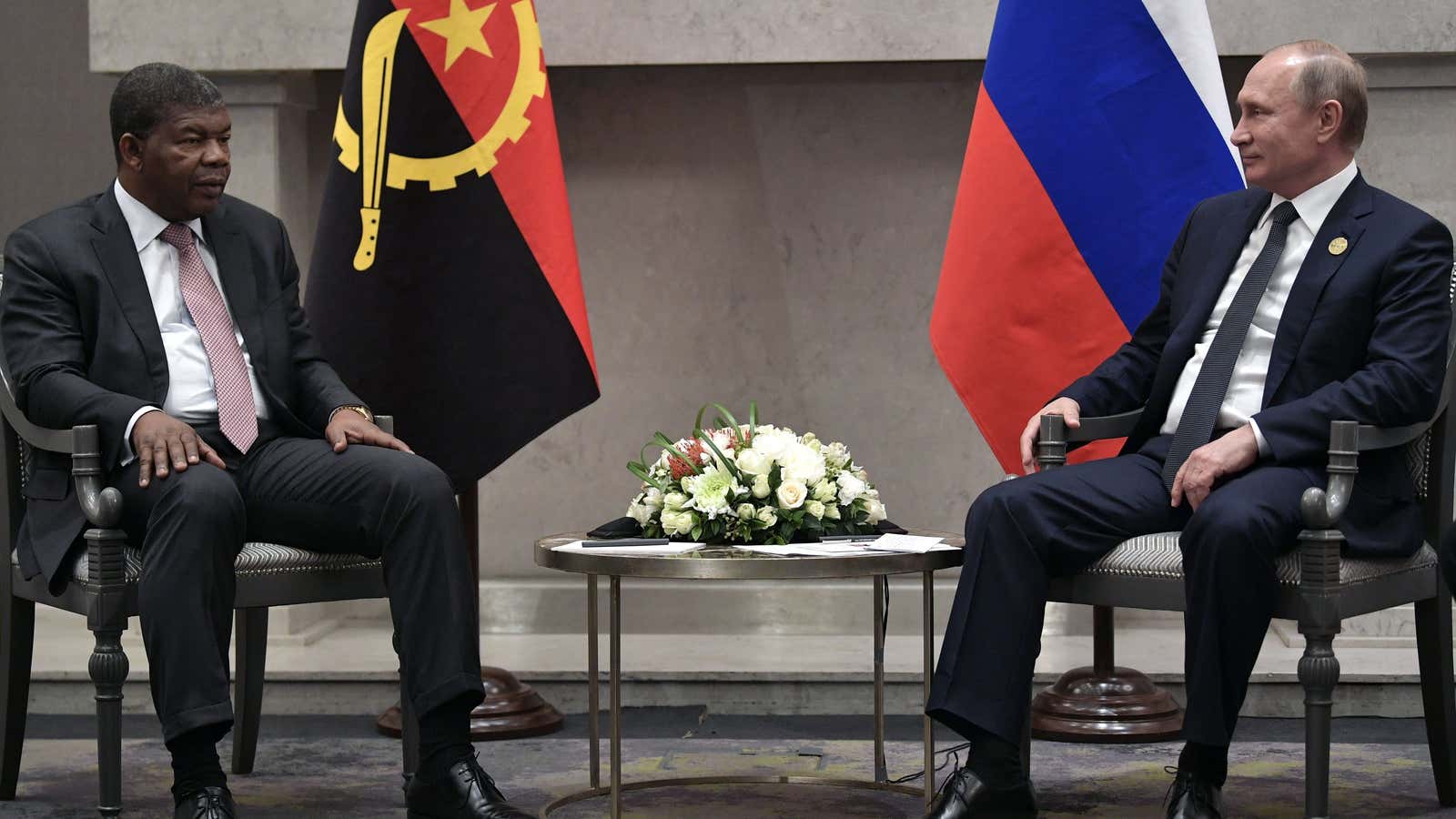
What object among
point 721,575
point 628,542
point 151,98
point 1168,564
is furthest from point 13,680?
point 1168,564

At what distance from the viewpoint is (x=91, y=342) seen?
2.94 metres

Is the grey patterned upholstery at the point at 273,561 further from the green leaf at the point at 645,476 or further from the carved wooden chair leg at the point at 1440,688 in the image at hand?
the carved wooden chair leg at the point at 1440,688

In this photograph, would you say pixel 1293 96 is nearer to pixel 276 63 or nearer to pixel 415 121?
pixel 415 121

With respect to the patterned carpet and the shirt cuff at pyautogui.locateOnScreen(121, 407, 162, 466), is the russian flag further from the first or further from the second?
the shirt cuff at pyautogui.locateOnScreen(121, 407, 162, 466)

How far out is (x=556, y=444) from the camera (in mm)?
4832

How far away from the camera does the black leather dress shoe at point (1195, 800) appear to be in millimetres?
2578

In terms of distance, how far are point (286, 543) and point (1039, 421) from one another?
137 cm

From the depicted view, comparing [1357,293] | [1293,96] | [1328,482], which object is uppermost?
[1293,96]

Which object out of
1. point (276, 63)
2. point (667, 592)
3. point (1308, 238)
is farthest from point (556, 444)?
point (1308, 238)

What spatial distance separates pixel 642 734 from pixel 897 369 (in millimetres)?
1462

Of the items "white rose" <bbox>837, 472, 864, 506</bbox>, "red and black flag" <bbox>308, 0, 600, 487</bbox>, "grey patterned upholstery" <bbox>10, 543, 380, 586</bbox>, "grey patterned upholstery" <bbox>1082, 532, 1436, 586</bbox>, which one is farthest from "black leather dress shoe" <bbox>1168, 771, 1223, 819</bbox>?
"red and black flag" <bbox>308, 0, 600, 487</bbox>

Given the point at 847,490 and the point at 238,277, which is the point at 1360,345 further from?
the point at 238,277

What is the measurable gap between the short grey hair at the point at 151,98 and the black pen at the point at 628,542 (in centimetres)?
107

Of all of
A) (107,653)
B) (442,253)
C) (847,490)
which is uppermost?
(442,253)
